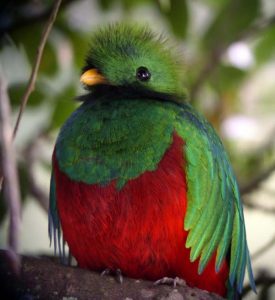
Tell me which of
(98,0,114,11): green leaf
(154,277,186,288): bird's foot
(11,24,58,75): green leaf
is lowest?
(154,277,186,288): bird's foot

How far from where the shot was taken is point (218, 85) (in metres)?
4.19

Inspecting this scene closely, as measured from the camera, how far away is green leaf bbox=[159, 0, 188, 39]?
11.9ft

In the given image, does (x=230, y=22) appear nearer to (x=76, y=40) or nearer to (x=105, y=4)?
(x=105, y=4)

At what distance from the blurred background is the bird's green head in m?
0.41

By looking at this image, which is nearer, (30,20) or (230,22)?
(30,20)

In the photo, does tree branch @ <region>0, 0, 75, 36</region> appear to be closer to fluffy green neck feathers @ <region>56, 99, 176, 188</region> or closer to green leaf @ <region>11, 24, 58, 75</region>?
green leaf @ <region>11, 24, 58, 75</region>

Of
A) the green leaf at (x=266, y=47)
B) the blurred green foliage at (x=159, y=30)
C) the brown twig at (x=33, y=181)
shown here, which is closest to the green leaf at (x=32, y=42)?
the blurred green foliage at (x=159, y=30)

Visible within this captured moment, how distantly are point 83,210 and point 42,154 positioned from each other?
1.65m

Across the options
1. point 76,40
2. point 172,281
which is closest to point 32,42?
point 76,40

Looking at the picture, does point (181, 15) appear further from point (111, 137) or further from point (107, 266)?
point (107, 266)

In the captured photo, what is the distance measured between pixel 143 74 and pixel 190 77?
4.18 feet

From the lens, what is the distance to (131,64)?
120 inches

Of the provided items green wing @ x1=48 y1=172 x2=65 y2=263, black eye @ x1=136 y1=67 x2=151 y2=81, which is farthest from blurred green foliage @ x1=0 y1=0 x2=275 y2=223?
black eye @ x1=136 y1=67 x2=151 y2=81

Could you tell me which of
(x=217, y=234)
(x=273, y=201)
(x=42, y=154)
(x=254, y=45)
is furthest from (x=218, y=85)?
(x=217, y=234)
